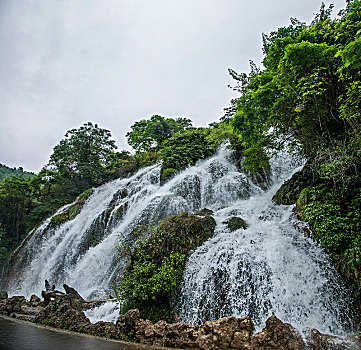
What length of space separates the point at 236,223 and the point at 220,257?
1.68 metres

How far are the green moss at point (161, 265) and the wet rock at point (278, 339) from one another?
2.63m

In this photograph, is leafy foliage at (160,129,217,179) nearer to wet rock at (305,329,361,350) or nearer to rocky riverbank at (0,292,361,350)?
rocky riverbank at (0,292,361,350)

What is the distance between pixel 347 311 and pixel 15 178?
25.0 m

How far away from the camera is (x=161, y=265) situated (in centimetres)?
629

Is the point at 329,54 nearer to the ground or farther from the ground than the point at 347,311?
farther from the ground

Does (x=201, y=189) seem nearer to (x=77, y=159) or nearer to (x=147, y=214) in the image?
(x=147, y=214)

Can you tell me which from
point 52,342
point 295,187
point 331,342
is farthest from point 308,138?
point 52,342

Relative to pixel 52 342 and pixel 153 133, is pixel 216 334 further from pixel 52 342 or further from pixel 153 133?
pixel 153 133

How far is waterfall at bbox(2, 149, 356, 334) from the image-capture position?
188 inches

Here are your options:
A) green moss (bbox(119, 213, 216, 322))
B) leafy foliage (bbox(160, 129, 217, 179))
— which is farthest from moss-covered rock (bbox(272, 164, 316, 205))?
leafy foliage (bbox(160, 129, 217, 179))

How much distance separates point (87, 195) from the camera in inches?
694

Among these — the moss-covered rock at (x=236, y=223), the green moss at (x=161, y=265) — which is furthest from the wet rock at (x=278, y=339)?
the moss-covered rock at (x=236, y=223)

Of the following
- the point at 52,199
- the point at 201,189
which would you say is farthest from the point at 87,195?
the point at 201,189

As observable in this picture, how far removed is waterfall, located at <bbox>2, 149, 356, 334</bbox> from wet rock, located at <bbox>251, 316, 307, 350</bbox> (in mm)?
1031
